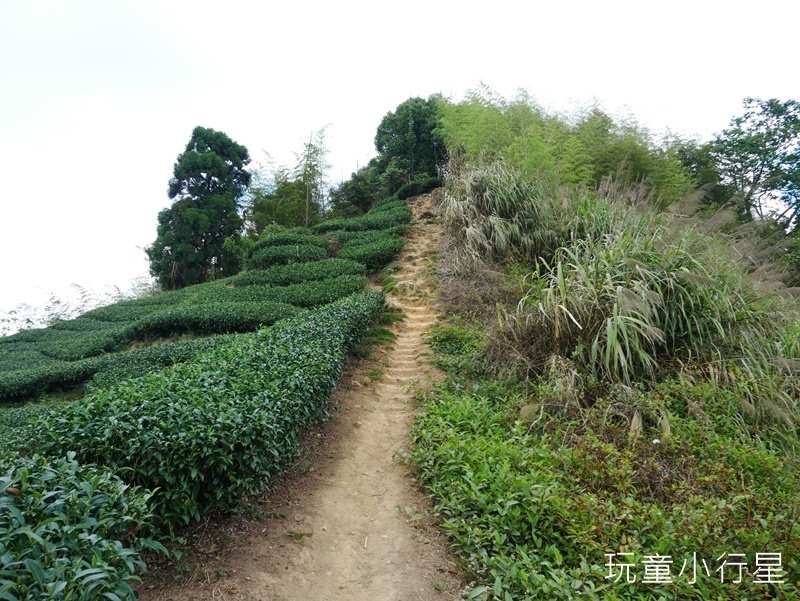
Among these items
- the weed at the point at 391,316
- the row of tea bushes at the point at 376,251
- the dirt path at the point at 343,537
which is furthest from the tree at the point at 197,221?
the dirt path at the point at 343,537

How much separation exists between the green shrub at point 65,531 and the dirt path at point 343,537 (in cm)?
61

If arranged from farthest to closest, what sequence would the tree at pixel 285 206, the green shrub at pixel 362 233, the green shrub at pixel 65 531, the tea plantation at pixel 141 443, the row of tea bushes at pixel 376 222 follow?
the tree at pixel 285 206 → the row of tea bushes at pixel 376 222 → the green shrub at pixel 362 233 → the tea plantation at pixel 141 443 → the green shrub at pixel 65 531

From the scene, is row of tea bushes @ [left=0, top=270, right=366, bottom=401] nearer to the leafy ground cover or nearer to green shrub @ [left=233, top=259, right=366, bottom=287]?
green shrub @ [left=233, top=259, right=366, bottom=287]

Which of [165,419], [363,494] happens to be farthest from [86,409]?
[363,494]

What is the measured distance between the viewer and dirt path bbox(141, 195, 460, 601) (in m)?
2.55

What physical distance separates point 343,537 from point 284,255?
32.7 ft

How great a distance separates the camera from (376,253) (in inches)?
442

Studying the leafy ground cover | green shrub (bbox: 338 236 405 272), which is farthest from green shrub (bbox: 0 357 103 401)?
the leafy ground cover

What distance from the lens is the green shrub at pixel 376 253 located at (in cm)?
1120

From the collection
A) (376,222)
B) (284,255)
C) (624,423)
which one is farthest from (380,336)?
(376,222)

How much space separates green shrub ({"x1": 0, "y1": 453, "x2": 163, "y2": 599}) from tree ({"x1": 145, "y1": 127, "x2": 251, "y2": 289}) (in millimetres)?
17971

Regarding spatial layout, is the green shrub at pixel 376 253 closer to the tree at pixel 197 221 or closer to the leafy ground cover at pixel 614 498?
the leafy ground cover at pixel 614 498

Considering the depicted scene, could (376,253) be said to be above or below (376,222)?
below

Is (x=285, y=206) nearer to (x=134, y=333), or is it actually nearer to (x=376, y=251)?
(x=376, y=251)
